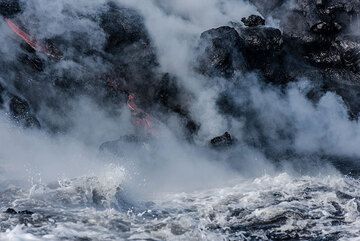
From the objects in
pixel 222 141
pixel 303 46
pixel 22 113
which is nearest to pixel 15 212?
pixel 22 113

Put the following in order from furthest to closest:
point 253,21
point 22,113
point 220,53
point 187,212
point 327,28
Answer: point 327,28 → point 253,21 → point 220,53 → point 22,113 → point 187,212

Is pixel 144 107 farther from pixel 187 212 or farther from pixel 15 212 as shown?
pixel 15 212

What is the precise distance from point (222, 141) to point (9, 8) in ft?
30.5

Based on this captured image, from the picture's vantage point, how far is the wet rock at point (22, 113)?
15.4 meters

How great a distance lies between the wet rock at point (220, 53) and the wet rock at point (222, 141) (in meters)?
3.00

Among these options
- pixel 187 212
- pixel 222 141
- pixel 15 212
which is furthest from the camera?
pixel 222 141

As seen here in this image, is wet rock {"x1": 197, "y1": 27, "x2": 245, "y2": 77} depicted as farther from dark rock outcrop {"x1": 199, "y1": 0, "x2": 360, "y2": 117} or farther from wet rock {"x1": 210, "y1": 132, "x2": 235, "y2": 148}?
wet rock {"x1": 210, "y1": 132, "x2": 235, "y2": 148}

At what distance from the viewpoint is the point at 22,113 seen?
51.2 ft

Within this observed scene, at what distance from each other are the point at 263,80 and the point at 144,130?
222 inches

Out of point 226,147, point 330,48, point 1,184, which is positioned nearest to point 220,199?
point 226,147

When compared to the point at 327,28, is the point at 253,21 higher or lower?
higher

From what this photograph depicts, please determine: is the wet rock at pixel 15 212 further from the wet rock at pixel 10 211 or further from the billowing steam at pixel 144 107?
Result: the billowing steam at pixel 144 107

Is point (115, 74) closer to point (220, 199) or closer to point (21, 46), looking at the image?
point (21, 46)

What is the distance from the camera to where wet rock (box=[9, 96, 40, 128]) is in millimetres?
15419
